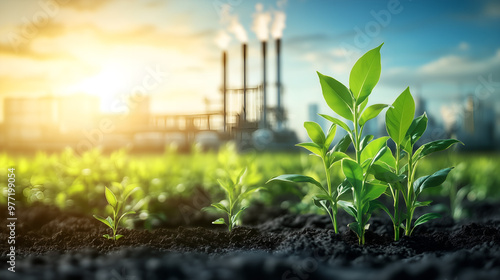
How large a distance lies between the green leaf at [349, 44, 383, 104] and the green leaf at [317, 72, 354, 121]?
30 mm

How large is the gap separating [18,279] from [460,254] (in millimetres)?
1252

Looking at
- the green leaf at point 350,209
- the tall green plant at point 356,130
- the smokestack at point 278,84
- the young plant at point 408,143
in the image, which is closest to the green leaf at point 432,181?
the young plant at point 408,143

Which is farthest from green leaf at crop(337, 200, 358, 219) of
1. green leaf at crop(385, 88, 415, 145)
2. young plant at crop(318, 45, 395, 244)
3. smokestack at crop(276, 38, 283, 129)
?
smokestack at crop(276, 38, 283, 129)

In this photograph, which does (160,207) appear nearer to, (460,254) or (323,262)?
(323,262)

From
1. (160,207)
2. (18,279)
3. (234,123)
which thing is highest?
(234,123)

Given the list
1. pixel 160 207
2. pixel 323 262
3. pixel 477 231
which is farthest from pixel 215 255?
pixel 160 207

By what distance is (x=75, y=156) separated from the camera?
2893mm

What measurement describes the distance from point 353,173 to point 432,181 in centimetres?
36

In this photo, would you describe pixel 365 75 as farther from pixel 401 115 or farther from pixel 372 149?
pixel 372 149

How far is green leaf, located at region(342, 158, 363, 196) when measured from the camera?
1338 mm

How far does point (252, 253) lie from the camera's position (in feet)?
4.30

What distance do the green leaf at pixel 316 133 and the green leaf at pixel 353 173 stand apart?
6.3 inches

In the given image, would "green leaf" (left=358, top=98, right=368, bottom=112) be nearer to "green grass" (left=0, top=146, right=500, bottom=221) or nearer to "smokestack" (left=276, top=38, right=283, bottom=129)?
"green grass" (left=0, top=146, right=500, bottom=221)

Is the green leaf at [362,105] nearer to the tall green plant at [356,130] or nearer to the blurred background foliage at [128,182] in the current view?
the tall green plant at [356,130]
